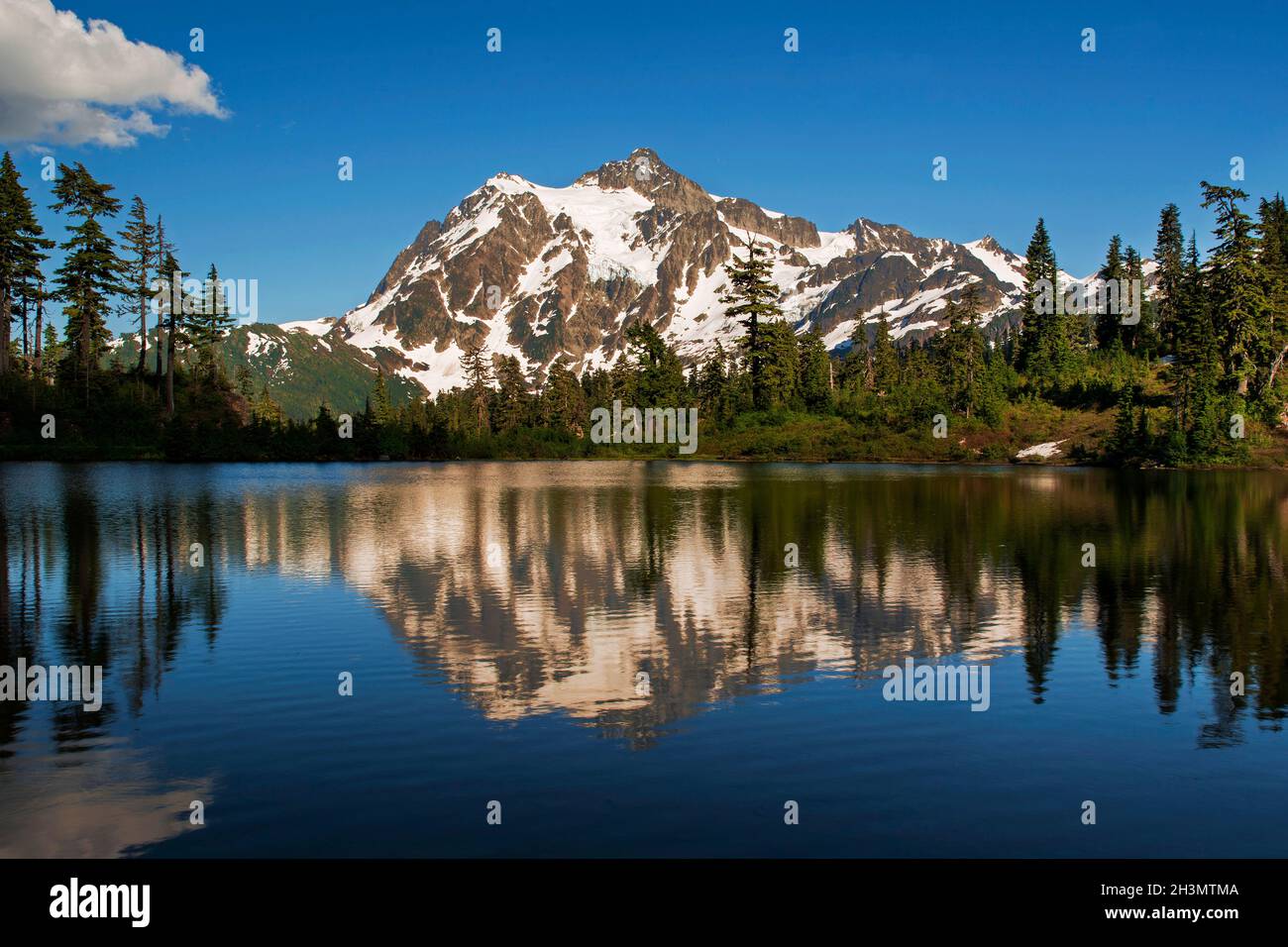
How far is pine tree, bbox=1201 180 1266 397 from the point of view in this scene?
111000 millimetres

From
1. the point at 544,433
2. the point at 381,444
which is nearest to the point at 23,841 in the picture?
the point at 381,444

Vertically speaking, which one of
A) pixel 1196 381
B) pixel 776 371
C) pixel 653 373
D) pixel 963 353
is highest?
pixel 963 353

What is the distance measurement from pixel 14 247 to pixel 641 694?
112353mm

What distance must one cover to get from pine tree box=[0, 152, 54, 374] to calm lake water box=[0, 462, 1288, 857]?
→ 76475mm

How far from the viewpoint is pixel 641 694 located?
18078 mm

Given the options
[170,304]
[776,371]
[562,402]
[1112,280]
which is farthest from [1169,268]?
[170,304]

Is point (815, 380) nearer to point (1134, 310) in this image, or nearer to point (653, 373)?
point (653, 373)

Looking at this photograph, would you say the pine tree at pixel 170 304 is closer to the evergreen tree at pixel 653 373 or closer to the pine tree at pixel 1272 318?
the evergreen tree at pixel 653 373

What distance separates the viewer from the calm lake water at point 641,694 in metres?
12.2
